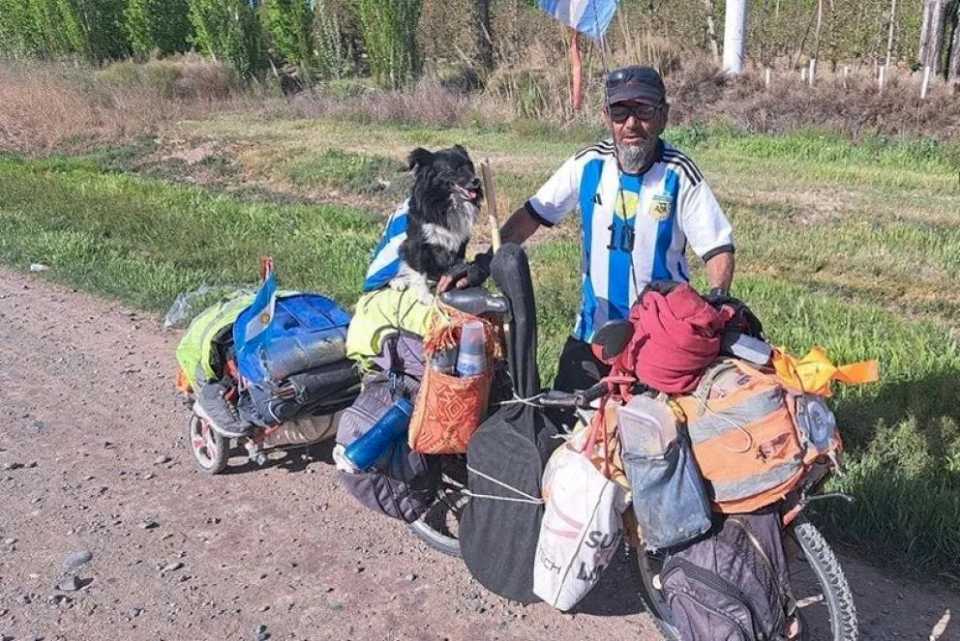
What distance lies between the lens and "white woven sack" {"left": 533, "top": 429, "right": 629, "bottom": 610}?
271 cm

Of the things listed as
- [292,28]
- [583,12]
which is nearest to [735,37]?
[583,12]

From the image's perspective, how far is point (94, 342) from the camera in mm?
6395

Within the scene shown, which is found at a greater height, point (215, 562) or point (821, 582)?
point (821, 582)

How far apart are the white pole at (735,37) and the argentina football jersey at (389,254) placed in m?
16.6

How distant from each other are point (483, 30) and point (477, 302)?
2368 centimetres

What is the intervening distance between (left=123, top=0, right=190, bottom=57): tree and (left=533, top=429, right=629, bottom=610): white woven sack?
34.2 m

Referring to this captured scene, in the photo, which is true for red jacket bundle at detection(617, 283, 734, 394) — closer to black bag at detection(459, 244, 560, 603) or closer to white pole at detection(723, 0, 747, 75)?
black bag at detection(459, 244, 560, 603)

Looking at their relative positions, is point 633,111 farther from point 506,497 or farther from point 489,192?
point 506,497

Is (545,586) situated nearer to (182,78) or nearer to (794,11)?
(794,11)

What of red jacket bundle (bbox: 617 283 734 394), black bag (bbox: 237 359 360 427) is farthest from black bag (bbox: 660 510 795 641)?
black bag (bbox: 237 359 360 427)

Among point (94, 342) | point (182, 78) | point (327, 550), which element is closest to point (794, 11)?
point (182, 78)

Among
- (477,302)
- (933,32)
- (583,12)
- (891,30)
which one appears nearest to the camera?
(477,302)

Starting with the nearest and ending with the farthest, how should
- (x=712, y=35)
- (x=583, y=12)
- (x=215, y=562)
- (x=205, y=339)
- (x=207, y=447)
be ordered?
(x=215, y=562) < (x=205, y=339) < (x=207, y=447) < (x=583, y=12) < (x=712, y=35)

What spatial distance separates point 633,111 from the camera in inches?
126
